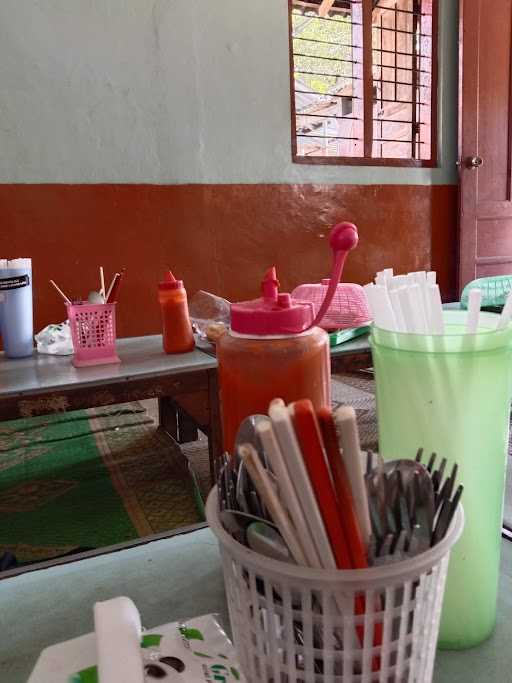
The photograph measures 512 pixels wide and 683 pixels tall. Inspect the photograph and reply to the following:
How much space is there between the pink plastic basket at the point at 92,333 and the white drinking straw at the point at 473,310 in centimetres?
112

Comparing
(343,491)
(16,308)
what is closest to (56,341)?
(16,308)

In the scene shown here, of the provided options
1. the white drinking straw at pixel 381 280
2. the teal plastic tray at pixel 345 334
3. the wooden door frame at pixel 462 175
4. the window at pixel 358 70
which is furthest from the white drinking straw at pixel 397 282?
the wooden door frame at pixel 462 175

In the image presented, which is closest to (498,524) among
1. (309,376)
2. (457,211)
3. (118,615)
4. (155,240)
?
(309,376)

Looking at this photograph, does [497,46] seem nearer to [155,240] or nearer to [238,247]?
[238,247]

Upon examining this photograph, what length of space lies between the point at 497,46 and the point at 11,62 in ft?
9.80

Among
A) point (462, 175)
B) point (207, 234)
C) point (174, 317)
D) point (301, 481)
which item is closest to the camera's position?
point (301, 481)

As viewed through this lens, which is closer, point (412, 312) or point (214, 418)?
point (412, 312)

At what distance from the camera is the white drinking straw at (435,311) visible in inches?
17.0

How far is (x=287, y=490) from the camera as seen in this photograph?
0.29m

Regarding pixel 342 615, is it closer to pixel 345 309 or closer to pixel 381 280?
pixel 381 280

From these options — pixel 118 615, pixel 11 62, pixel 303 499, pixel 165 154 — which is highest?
pixel 11 62

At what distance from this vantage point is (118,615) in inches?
14.3

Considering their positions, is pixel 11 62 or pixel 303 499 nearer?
pixel 303 499

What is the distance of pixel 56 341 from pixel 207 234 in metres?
1.84
